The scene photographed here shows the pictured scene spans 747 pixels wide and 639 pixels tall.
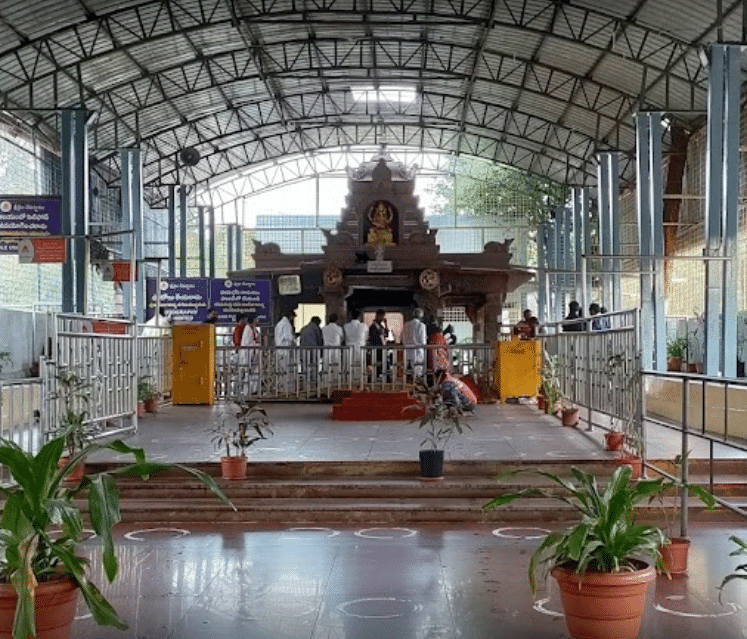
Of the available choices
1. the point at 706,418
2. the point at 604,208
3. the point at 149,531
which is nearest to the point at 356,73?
the point at 604,208

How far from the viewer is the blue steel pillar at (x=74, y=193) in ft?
57.9

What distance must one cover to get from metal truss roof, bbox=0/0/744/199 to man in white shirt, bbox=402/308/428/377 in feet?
21.1

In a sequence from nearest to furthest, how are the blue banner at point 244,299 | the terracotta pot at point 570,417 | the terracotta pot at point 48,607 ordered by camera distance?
1. the terracotta pot at point 48,607
2. the terracotta pot at point 570,417
3. the blue banner at point 244,299

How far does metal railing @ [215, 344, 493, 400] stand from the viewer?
547 inches

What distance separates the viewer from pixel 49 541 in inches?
149

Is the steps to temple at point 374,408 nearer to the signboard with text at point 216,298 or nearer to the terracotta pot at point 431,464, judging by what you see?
the terracotta pot at point 431,464

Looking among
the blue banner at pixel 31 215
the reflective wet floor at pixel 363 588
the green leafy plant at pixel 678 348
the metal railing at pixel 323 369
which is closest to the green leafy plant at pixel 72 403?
the reflective wet floor at pixel 363 588

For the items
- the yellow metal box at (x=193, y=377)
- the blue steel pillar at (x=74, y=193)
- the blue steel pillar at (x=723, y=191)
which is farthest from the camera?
the blue steel pillar at (x=74, y=193)

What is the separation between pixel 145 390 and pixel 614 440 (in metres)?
6.74

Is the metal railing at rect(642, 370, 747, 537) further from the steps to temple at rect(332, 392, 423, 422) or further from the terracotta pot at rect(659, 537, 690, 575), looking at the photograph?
the steps to temple at rect(332, 392, 423, 422)

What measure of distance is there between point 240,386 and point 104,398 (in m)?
4.91

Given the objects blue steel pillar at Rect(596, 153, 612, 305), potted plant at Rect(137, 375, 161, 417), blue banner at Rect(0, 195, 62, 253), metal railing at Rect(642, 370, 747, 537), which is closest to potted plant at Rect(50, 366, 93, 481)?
potted plant at Rect(137, 375, 161, 417)

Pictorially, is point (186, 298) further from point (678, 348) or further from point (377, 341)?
point (678, 348)

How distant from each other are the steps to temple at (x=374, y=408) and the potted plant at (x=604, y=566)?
320 inches
